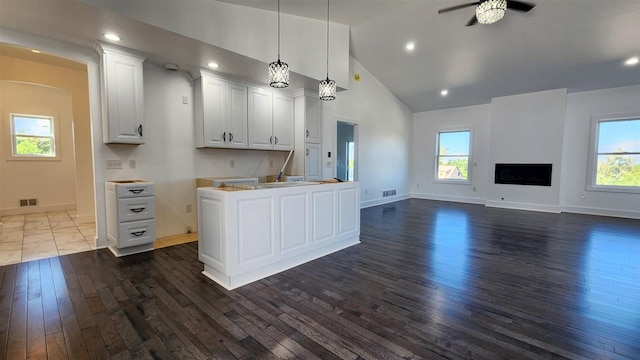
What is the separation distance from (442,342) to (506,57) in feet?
19.2

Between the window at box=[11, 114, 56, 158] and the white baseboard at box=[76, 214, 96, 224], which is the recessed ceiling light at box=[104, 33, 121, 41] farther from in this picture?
the window at box=[11, 114, 56, 158]

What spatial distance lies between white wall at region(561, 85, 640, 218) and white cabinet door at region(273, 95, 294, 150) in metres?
6.35

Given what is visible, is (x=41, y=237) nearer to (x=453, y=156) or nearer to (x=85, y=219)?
(x=85, y=219)

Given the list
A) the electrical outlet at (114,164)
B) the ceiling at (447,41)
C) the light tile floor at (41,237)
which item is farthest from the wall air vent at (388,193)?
the light tile floor at (41,237)

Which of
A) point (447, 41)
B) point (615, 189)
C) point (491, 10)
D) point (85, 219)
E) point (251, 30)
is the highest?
point (447, 41)

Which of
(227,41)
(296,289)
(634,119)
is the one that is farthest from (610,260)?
(227,41)

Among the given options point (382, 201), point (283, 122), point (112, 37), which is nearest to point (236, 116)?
point (283, 122)

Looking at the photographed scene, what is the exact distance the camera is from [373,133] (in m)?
7.14

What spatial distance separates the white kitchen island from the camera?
8.28 feet

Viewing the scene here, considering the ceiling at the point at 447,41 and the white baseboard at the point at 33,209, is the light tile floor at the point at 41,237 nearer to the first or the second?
the white baseboard at the point at 33,209

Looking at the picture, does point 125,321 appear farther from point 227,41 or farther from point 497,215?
point 497,215

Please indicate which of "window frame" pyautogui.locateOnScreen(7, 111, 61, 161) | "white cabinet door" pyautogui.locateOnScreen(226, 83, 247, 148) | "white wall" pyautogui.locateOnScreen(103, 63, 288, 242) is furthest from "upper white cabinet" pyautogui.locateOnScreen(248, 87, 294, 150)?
"window frame" pyautogui.locateOnScreen(7, 111, 61, 161)

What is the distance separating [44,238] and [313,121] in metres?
4.68

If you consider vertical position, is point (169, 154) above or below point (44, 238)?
above
